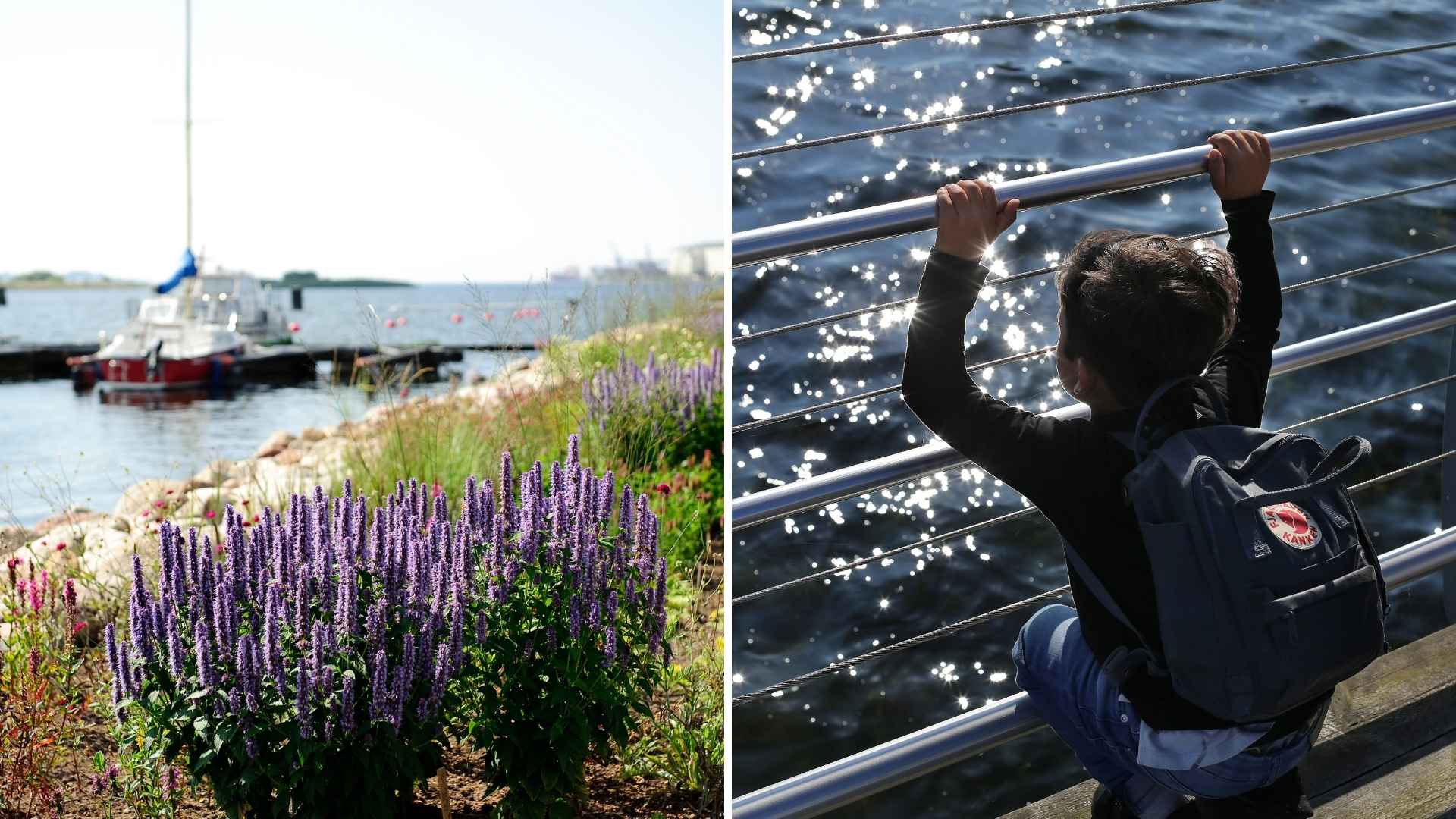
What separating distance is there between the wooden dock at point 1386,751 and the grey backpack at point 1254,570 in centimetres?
50

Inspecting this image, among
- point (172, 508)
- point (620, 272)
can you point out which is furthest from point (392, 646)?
point (620, 272)

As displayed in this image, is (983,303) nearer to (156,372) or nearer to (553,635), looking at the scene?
(553,635)

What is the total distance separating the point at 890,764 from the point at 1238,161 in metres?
0.92

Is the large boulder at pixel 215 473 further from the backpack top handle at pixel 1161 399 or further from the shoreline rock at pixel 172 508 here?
the backpack top handle at pixel 1161 399

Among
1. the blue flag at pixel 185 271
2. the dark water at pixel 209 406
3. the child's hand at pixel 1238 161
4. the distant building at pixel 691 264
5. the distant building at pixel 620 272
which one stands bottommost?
the dark water at pixel 209 406

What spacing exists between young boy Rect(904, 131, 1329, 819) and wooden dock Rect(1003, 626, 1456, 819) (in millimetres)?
301

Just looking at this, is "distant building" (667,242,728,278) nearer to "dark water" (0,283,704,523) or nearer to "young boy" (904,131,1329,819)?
"dark water" (0,283,704,523)

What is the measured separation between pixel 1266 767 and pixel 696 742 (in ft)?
4.48

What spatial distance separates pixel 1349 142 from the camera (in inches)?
66.7

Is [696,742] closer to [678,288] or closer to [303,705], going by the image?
[303,705]

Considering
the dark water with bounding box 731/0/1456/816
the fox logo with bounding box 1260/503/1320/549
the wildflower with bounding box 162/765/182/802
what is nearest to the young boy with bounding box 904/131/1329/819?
the fox logo with bounding box 1260/503/1320/549

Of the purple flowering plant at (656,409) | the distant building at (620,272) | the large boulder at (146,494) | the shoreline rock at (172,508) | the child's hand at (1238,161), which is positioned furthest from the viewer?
the large boulder at (146,494)

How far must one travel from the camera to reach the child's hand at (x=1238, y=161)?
→ 1566 mm

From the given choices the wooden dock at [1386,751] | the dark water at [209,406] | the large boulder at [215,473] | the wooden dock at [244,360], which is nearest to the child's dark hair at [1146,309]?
the wooden dock at [1386,751]
